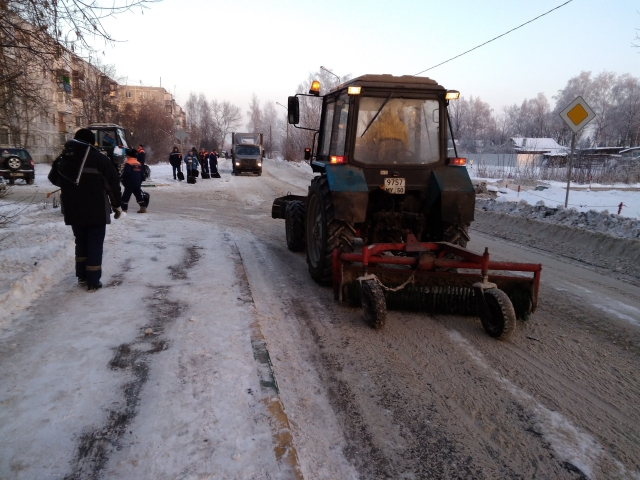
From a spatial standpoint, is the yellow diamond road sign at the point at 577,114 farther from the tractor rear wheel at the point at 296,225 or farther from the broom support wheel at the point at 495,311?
the broom support wheel at the point at 495,311

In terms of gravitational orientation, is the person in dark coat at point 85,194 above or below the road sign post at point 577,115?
below

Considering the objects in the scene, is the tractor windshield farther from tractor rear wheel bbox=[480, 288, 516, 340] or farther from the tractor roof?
tractor rear wheel bbox=[480, 288, 516, 340]

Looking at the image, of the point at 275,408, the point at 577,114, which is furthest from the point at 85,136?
the point at 577,114

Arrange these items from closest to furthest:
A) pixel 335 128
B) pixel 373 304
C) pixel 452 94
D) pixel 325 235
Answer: pixel 373 304 < pixel 325 235 < pixel 452 94 < pixel 335 128

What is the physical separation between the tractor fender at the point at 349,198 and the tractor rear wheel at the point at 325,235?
151 millimetres

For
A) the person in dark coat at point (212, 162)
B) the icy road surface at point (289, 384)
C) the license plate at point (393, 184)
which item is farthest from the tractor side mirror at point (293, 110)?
the person in dark coat at point (212, 162)

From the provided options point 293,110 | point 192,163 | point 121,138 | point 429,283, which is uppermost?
point 121,138

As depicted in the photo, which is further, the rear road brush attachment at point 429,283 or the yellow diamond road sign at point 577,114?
the yellow diamond road sign at point 577,114

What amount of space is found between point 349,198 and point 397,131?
122 centimetres

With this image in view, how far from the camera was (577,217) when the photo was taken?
31.9ft

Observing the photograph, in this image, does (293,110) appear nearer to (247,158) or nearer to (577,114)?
(577,114)

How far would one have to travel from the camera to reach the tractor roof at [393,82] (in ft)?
18.3

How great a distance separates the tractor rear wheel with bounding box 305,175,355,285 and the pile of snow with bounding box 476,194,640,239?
5.84 m

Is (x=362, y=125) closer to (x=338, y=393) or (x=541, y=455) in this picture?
(x=338, y=393)
